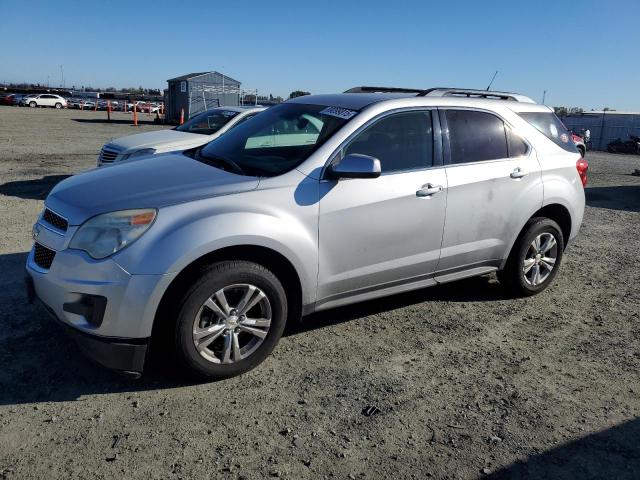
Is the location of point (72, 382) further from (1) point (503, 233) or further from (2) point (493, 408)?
(1) point (503, 233)

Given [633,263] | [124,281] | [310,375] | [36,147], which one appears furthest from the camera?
[36,147]

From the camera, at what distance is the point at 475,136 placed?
4.55 metres

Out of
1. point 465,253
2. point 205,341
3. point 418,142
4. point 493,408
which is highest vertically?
point 418,142

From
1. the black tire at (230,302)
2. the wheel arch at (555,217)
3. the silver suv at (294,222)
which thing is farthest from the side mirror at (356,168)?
the wheel arch at (555,217)

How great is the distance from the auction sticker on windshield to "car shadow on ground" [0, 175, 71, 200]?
19.8ft

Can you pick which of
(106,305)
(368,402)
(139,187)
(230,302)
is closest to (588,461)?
(368,402)

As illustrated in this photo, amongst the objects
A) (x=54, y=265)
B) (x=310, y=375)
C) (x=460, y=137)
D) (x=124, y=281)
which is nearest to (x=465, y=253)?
(x=460, y=137)

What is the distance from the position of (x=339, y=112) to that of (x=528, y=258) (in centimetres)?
229

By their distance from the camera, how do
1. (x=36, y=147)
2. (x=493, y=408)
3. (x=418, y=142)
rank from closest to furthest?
(x=493, y=408)
(x=418, y=142)
(x=36, y=147)

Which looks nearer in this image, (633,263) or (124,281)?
(124,281)

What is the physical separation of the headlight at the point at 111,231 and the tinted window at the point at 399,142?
151 cm

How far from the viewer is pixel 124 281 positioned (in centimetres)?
304

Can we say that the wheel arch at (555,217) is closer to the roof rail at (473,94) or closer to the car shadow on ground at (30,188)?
the roof rail at (473,94)

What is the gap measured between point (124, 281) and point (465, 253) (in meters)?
2.72
